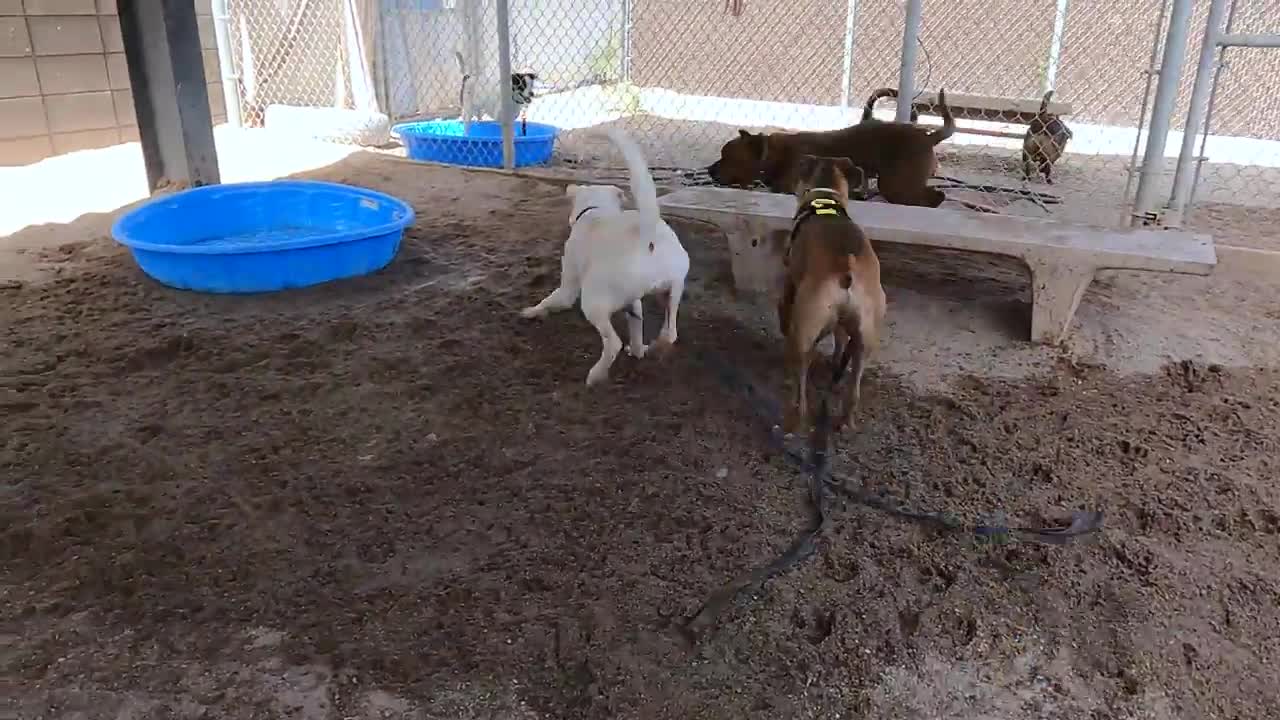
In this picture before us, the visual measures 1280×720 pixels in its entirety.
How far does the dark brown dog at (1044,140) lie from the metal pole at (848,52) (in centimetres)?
317

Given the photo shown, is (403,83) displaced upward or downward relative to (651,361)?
upward

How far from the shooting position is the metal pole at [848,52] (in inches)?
391

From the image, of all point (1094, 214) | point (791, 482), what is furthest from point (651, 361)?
point (1094, 214)

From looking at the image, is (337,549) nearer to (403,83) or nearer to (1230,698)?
(1230,698)

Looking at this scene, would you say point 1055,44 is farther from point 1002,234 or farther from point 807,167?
point 807,167

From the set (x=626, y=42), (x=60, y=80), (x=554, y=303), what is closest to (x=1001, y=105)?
(x=626, y=42)

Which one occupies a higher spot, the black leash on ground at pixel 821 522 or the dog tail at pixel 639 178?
the dog tail at pixel 639 178

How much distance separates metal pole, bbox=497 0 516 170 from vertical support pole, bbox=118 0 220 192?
78.3 inches

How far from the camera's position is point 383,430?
10.8ft

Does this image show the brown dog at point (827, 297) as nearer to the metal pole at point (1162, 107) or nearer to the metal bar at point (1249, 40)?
the metal pole at point (1162, 107)

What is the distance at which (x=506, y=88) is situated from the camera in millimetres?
6852

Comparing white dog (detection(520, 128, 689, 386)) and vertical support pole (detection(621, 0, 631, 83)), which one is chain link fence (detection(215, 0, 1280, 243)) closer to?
vertical support pole (detection(621, 0, 631, 83))

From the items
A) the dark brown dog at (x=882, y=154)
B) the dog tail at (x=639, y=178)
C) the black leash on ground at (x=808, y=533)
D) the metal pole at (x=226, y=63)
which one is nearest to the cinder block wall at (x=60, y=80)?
the metal pole at (x=226, y=63)

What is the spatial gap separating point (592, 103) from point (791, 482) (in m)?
8.83
